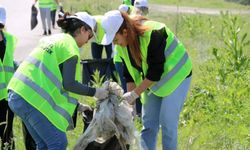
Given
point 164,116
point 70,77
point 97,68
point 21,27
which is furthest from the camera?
point 21,27

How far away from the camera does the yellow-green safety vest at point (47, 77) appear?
452 cm

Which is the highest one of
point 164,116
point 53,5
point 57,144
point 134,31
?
point 134,31

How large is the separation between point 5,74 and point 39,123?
53.6 inches

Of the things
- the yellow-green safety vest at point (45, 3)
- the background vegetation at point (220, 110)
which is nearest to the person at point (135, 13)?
the background vegetation at point (220, 110)

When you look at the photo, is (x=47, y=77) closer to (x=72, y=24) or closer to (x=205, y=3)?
(x=72, y=24)

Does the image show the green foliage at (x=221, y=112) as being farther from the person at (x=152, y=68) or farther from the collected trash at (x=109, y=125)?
the collected trash at (x=109, y=125)

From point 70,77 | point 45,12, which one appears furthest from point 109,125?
point 45,12

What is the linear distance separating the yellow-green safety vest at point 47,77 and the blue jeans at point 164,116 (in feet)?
3.51

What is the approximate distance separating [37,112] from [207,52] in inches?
339

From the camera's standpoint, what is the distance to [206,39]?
14.8 metres

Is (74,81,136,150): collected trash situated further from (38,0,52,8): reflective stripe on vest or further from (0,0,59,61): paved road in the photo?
(38,0,52,8): reflective stripe on vest

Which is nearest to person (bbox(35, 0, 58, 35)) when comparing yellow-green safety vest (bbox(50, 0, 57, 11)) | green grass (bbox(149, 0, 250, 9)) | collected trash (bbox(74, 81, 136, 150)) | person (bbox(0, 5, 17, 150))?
yellow-green safety vest (bbox(50, 0, 57, 11))

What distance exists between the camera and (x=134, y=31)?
16.3 feet

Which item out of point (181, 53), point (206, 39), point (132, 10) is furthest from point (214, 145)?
point (206, 39)
